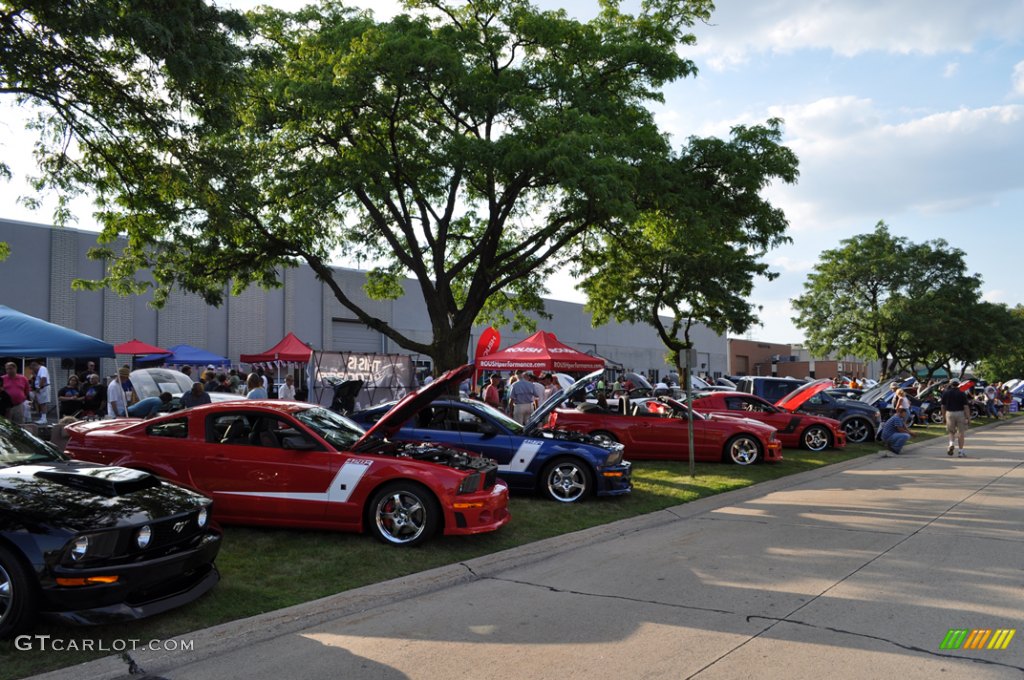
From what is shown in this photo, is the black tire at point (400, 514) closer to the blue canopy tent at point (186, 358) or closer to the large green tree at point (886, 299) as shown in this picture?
the blue canopy tent at point (186, 358)

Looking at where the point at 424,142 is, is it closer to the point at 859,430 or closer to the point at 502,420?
the point at 502,420

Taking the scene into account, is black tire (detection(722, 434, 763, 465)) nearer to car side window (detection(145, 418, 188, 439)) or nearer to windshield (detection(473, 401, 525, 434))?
windshield (detection(473, 401, 525, 434))

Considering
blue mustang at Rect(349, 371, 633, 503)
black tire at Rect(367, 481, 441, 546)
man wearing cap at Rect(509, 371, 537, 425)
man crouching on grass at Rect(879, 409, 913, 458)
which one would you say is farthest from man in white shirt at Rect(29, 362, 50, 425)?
man crouching on grass at Rect(879, 409, 913, 458)

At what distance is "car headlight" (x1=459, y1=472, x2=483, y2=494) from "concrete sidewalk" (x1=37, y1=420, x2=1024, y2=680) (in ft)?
2.29

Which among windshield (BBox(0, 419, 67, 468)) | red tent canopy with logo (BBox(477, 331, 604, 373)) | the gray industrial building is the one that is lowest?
windshield (BBox(0, 419, 67, 468))

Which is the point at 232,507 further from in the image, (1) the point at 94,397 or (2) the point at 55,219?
(1) the point at 94,397

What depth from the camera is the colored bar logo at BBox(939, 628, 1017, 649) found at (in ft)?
15.7

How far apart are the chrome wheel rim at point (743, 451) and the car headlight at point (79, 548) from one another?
1279 cm

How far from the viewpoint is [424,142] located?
15.2 metres

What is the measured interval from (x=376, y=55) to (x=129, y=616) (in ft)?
36.6

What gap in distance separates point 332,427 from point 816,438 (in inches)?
547

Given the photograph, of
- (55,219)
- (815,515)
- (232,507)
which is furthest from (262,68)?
(815,515)

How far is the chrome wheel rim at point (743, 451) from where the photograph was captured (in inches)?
594

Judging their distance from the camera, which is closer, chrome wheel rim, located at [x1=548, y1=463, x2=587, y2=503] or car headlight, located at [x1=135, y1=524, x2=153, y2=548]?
car headlight, located at [x1=135, y1=524, x2=153, y2=548]
